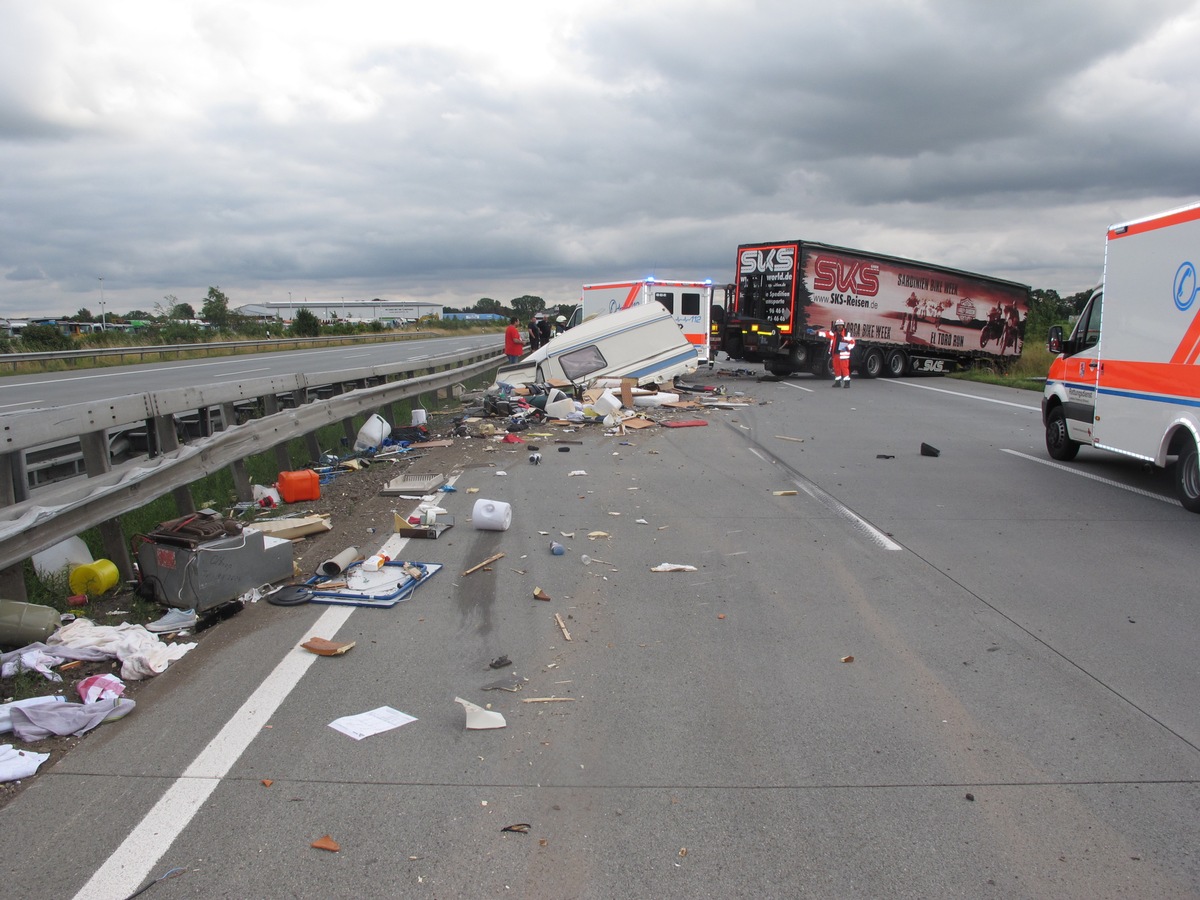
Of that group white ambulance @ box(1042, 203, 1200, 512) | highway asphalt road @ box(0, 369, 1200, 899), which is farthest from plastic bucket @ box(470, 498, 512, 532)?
white ambulance @ box(1042, 203, 1200, 512)

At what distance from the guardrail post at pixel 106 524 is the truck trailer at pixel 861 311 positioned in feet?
69.1

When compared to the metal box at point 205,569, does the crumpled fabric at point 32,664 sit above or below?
below

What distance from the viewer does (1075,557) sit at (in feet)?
21.9

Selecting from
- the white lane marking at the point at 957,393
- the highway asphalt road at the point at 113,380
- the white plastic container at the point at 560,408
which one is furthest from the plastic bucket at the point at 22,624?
the white lane marking at the point at 957,393

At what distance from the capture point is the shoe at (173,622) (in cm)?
509

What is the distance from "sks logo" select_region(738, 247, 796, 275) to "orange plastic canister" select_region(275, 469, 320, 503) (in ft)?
62.3

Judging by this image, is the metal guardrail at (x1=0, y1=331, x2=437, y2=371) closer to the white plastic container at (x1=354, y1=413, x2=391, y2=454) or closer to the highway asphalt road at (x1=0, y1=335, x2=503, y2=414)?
the highway asphalt road at (x1=0, y1=335, x2=503, y2=414)

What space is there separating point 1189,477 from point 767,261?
18410mm

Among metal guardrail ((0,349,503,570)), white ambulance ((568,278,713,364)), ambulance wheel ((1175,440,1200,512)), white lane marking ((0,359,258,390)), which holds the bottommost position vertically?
white lane marking ((0,359,258,390))

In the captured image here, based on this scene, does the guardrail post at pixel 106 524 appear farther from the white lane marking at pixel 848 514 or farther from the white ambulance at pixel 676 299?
the white ambulance at pixel 676 299

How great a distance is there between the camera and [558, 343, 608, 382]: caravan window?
60.4ft

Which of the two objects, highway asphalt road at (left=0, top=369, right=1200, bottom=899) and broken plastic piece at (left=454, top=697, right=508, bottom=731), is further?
broken plastic piece at (left=454, top=697, right=508, bottom=731)

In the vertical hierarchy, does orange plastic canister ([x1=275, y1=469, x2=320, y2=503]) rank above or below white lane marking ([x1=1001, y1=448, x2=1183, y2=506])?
above

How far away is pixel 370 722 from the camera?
154 inches
